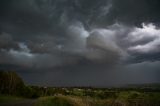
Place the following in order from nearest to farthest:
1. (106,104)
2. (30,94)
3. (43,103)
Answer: (106,104)
(43,103)
(30,94)

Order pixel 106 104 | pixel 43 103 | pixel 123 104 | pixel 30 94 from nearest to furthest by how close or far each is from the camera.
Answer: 1. pixel 123 104
2. pixel 106 104
3. pixel 43 103
4. pixel 30 94

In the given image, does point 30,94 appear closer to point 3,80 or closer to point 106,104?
point 3,80

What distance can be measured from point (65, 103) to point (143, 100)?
9.03 meters

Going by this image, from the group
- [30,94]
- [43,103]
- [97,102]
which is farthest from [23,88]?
[97,102]

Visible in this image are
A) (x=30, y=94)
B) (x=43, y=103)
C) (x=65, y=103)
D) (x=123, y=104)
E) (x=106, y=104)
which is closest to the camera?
(x=123, y=104)

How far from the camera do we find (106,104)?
26.8 m

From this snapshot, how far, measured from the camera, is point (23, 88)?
91.8 meters

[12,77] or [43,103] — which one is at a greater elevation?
[12,77]

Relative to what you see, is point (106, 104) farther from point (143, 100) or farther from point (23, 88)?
point (23, 88)

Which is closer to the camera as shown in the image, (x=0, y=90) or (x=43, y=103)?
(x=43, y=103)

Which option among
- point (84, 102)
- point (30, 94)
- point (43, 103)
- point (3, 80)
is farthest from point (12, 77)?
point (84, 102)

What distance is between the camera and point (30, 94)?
89.2 m

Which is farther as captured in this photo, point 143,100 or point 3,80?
point 3,80

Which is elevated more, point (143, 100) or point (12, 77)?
point (12, 77)
